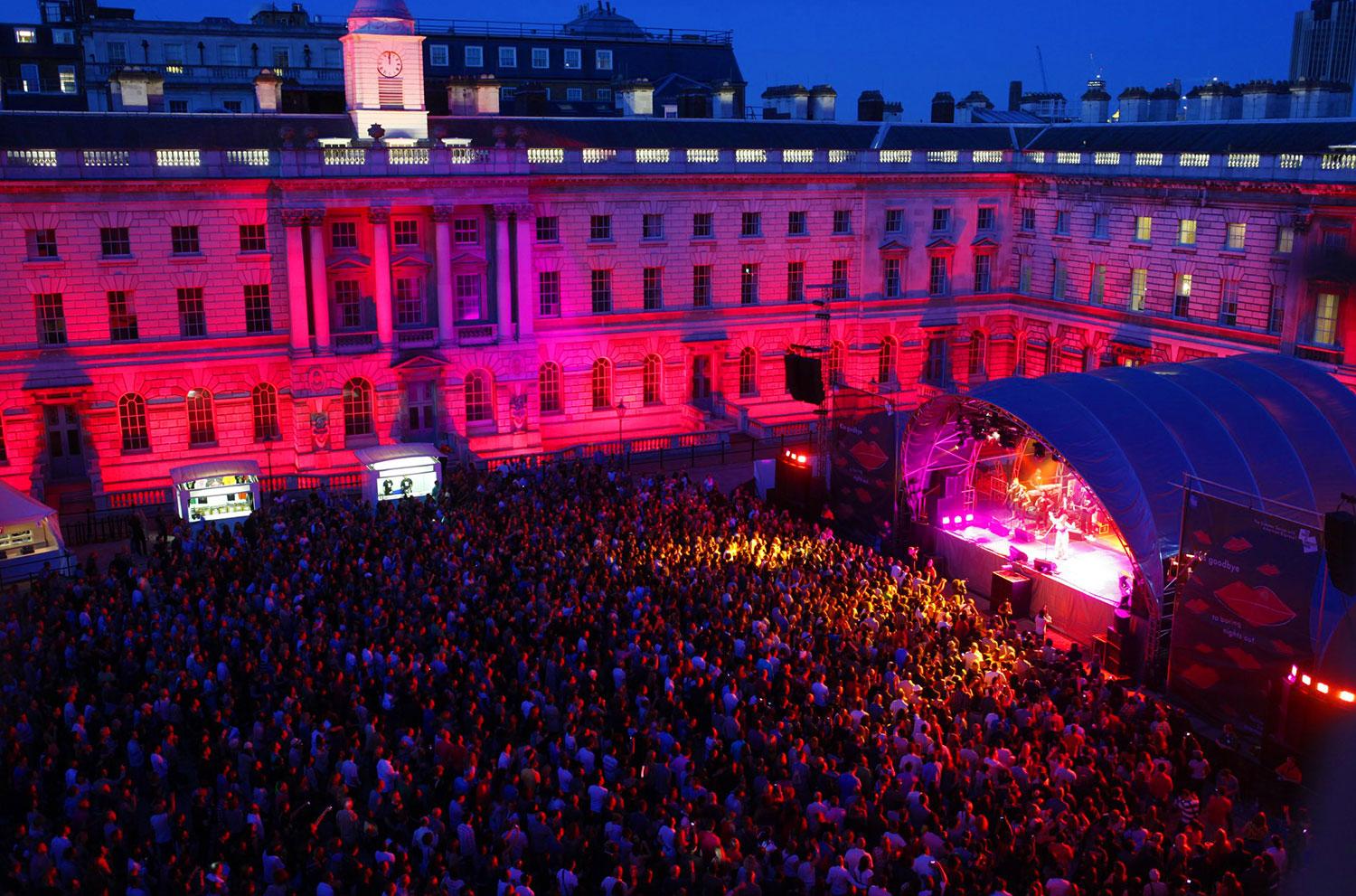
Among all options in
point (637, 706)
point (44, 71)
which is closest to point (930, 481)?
point (637, 706)

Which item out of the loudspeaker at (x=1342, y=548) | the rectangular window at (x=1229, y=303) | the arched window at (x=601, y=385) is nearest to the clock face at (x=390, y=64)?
the arched window at (x=601, y=385)

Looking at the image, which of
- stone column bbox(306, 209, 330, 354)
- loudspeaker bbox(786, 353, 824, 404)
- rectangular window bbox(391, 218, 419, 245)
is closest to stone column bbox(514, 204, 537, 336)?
rectangular window bbox(391, 218, 419, 245)

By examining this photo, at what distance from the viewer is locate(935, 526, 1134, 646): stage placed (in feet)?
107

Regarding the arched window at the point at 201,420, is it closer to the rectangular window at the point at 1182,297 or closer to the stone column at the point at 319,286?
the stone column at the point at 319,286

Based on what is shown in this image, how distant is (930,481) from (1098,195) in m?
23.4

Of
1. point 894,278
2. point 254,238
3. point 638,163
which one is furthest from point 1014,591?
point 254,238

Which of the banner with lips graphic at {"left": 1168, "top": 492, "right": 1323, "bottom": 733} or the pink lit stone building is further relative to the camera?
the pink lit stone building

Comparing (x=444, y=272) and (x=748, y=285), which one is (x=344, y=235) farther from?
(x=748, y=285)

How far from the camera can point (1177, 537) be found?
3095 centimetres

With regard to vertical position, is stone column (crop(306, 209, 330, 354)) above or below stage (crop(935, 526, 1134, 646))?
above

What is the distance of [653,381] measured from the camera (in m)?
55.8

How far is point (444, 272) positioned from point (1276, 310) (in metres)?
32.6

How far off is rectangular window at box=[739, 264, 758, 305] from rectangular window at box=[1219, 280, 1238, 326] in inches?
767

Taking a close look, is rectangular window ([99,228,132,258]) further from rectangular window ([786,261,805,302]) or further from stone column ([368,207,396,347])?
rectangular window ([786,261,805,302])
